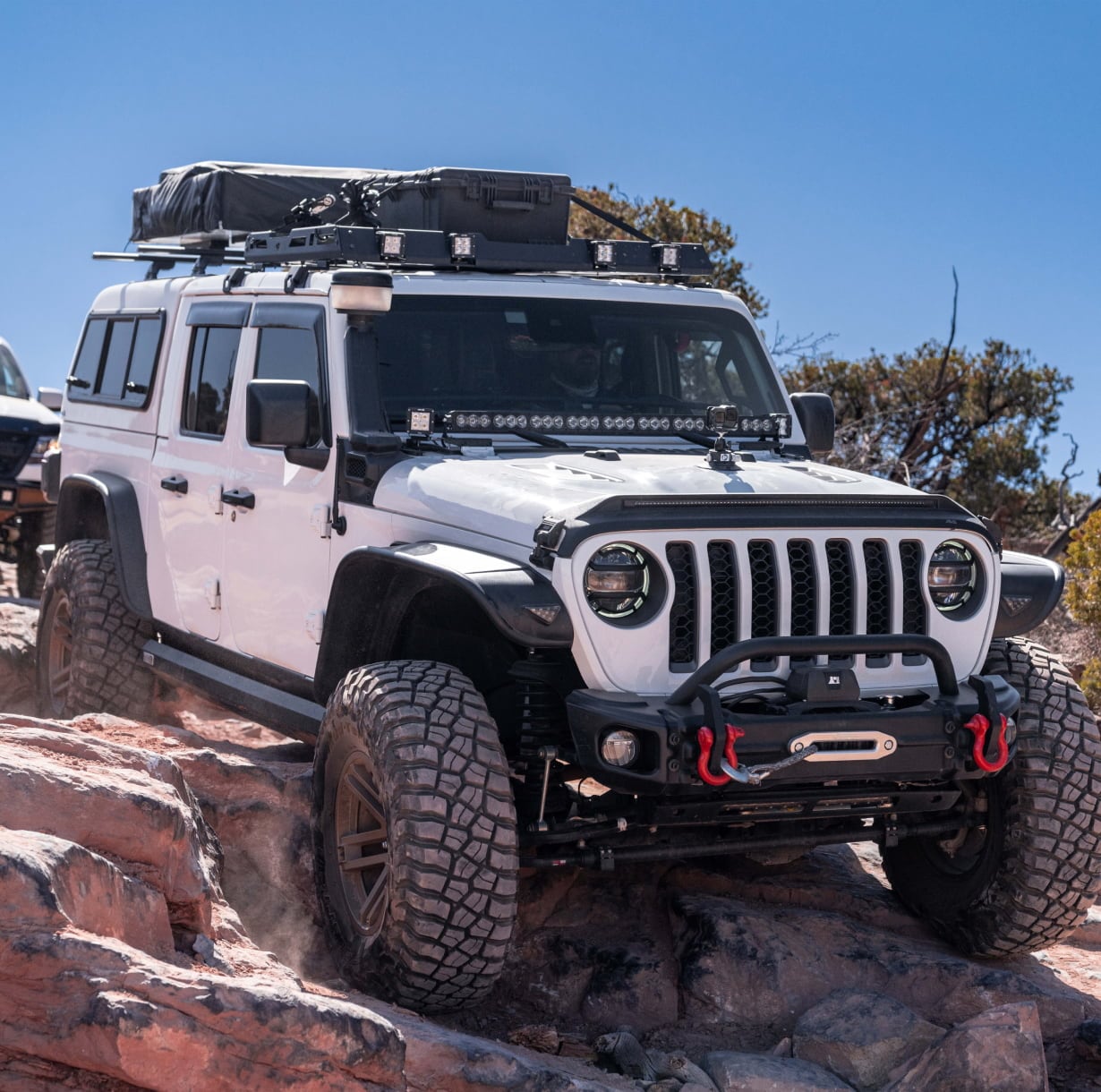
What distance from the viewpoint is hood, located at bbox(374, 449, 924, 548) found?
4.64 m

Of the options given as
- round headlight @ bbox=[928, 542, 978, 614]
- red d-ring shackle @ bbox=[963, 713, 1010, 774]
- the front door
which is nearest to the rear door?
the front door

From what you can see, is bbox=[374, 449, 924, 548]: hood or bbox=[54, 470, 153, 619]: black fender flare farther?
bbox=[54, 470, 153, 619]: black fender flare

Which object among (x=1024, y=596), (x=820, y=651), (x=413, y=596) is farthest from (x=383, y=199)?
(x=820, y=651)

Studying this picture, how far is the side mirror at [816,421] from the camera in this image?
614 cm

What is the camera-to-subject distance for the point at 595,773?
439cm

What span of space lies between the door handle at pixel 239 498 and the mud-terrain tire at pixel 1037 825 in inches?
107

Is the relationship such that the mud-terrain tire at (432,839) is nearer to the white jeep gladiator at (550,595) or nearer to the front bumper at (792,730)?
the white jeep gladiator at (550,595)

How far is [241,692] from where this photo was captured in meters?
6.24

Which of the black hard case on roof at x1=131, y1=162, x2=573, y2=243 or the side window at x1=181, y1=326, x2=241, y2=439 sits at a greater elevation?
the black hard case on roof at x1=131, y1=162, x2=573, y2=243

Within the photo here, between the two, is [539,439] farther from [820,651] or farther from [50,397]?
[50,397]

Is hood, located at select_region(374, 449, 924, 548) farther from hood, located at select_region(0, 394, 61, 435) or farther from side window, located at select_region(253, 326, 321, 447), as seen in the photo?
hood, located at select_region(0, 394, 61, 435)

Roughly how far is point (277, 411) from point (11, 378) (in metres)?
9.78

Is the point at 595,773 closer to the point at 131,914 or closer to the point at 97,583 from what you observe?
the point at 131,914

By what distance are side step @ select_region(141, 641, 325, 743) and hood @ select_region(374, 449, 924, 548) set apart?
3.15ft
